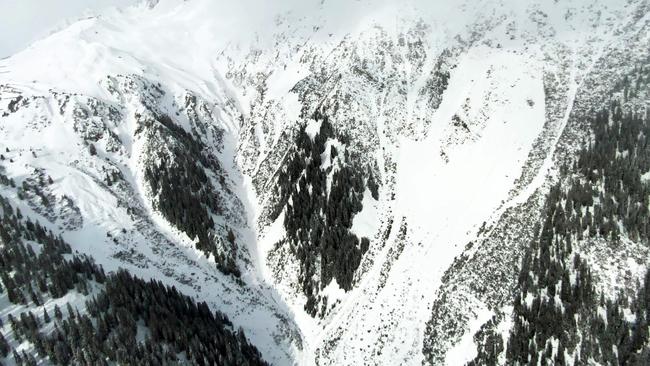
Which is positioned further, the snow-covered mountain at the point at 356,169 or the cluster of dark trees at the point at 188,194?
the cluster of dark trees at the point at 188,194

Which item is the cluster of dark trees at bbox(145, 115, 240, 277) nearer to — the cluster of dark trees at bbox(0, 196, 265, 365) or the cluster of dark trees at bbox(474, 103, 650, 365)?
the cluster of dark trees at bbox(0, 196, 265, 365)

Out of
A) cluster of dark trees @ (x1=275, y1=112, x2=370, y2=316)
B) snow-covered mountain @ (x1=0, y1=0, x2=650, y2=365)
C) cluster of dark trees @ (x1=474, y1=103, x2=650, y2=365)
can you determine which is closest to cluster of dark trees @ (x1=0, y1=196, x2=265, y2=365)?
snow-covered mountain @ (x1=0, y1=0, x2=650, y2=365)

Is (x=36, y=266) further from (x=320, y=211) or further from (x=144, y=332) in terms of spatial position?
(x=320, y=211)

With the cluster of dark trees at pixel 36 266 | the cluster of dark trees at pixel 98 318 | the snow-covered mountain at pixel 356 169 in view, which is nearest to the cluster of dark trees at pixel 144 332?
the cluster of dark trees at pixel 98 318

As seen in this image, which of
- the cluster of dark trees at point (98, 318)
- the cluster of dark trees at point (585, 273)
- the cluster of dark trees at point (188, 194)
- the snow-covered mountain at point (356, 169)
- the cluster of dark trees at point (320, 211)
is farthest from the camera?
the cluster of dark trees at point (188, 194)

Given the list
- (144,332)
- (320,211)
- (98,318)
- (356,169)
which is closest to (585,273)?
(356,169)

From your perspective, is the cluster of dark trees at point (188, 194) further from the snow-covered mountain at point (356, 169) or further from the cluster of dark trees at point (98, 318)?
the cluster of dark trees at point (98, 318)
